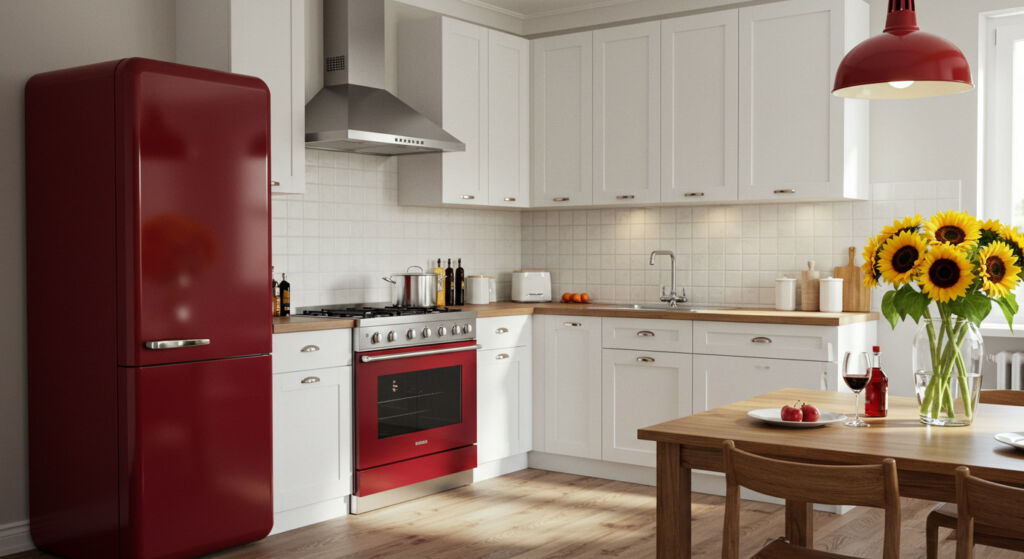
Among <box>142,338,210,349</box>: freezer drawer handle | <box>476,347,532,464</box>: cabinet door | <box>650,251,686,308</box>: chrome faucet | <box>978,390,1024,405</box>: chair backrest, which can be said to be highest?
<box>650,251,686,308</box>: chrome faucet

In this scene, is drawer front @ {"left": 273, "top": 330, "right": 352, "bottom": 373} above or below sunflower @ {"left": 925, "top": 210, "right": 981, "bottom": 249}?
below

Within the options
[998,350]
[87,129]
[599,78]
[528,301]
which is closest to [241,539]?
[87,129]

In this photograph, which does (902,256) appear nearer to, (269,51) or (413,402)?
(413,402)

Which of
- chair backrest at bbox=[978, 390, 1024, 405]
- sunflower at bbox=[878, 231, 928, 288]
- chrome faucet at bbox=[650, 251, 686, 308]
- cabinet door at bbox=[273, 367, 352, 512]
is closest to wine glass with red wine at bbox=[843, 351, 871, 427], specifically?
sunflower at bbox=[878, 231, 928, 288]

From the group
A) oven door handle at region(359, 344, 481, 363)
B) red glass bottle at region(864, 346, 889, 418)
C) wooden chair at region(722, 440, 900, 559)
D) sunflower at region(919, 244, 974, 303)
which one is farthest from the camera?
oven door handle at region(359, 344, 481, 363)

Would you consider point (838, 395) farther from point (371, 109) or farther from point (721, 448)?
point (371, 109)

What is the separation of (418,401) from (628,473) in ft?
3.92

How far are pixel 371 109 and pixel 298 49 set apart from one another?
45cm

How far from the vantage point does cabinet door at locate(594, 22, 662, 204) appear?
5156 mm

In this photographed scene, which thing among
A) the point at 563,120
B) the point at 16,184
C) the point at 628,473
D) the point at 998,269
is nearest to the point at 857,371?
the point at 998,269

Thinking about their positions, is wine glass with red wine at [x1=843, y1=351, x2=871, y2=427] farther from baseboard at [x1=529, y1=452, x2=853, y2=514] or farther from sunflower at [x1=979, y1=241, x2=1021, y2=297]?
baseboard at [x1=529, y1=452, x2=853, y2=514]

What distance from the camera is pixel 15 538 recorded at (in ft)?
12.2

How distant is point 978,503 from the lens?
1890 mm

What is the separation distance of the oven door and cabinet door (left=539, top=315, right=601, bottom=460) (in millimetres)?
517
